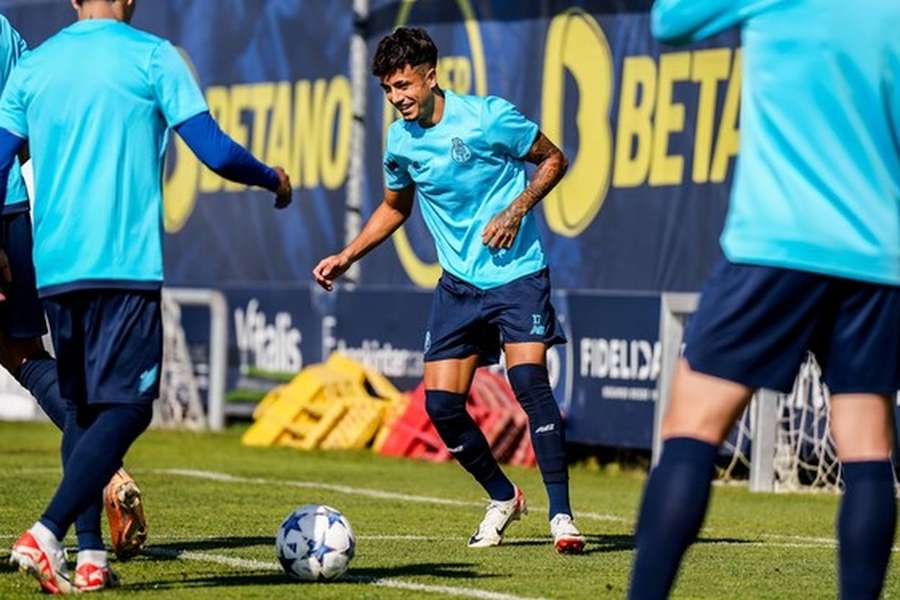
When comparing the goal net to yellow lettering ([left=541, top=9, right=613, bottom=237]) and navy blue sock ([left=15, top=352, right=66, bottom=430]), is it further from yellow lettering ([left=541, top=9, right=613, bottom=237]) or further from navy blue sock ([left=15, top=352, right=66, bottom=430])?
navy blue sock ([left=15, top=352, right=66, bottom=430])

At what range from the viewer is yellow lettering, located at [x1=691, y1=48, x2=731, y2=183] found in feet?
47.4

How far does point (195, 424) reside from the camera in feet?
60.3

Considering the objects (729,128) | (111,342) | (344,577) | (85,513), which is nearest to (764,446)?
(729,128)

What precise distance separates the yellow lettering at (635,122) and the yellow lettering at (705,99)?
418 millimetres

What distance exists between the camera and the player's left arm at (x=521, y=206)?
8.90m

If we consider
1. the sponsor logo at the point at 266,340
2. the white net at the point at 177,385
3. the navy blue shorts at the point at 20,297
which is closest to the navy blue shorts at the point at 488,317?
the navy blue shorts at the point at 20,297

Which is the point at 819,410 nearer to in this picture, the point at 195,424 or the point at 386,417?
the point at 386,417

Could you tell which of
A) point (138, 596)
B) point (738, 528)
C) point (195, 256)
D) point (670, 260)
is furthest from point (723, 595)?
point (195, 256)

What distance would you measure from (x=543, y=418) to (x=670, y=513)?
378 cm

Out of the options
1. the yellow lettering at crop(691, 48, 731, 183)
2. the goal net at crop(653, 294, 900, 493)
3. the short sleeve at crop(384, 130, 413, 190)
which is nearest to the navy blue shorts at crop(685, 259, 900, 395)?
the short sleeve at crop(384, 130, 413, 190)

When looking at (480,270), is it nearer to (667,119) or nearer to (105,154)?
(105,154)

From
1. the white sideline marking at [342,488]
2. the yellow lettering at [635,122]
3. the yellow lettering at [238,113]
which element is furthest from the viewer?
the yellow lettering at [238,113]

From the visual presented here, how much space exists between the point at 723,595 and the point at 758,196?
2.35 m

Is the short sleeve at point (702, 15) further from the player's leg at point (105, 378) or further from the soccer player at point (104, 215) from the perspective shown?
the player's leg at point (105, 378)
